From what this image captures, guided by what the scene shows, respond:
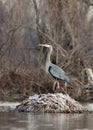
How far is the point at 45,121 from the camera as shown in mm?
12469

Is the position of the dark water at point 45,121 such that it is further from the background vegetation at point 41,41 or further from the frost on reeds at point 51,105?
the background vegetation at point 41,41

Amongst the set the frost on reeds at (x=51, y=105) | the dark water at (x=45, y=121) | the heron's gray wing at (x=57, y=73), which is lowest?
→ the dark water at (x=45, y=121)

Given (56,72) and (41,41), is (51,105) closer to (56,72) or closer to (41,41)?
(56,72)

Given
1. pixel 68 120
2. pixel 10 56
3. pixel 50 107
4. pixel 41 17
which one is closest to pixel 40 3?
pixel 41 17

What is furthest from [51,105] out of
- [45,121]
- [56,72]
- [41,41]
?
[41,41]

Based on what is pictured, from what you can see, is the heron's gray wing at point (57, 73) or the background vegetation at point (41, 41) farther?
the background vegetation at point (41, 41)

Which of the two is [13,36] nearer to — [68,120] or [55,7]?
[55,7]

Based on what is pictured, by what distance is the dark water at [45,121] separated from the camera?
11352 mm

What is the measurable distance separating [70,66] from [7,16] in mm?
3171

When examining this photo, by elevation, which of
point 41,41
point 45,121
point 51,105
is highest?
point 41,41

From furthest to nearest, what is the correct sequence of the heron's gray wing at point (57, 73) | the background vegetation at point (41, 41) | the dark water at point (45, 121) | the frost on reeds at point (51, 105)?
the background vegetation at point (41, 41) → the heron's gray wing at point (57, 73) → the frost on reeds at point (51, 105) → the dark water at point (45, 121)

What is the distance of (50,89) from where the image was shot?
19391mm

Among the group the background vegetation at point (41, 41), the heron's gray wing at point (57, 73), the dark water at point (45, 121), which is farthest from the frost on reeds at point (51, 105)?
the background vegetation at point (41, 41)

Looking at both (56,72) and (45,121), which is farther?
(56,72)
